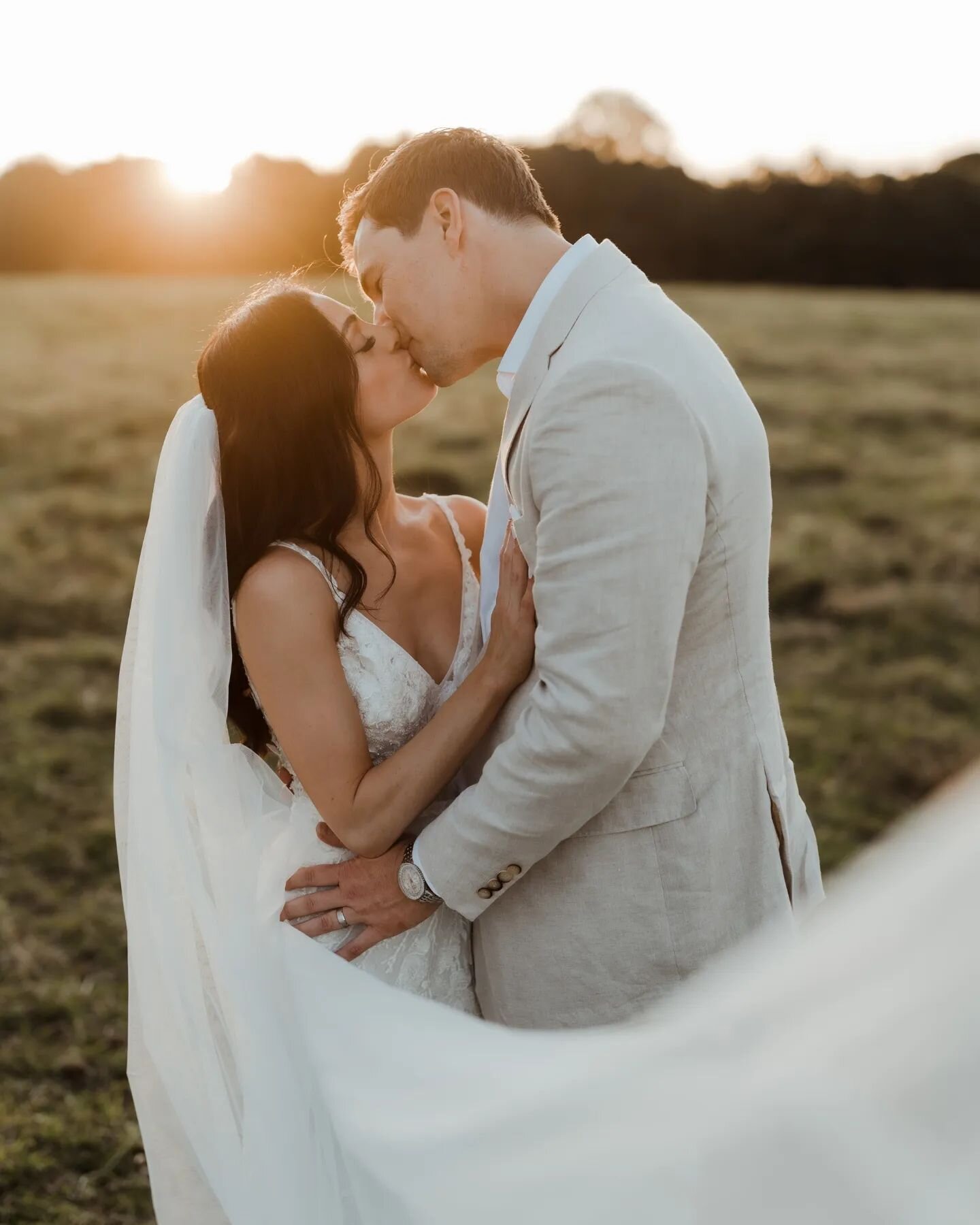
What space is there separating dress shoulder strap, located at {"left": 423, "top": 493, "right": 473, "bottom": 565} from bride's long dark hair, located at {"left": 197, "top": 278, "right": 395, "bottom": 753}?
424mm

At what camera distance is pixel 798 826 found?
263cm

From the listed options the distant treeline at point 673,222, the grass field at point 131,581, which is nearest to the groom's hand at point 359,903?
the grass field at point 131,581

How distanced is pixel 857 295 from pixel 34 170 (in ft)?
44.5

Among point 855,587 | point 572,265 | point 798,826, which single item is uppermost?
point 572,265

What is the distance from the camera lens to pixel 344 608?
2.59m

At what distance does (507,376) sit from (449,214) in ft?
1.24

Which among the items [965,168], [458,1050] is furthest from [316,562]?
[965,168]

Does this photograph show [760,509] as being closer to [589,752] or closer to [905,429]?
[589,752]

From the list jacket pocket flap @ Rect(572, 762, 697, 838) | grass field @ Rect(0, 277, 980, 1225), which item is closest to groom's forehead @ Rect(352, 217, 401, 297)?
jacket pocket flap @ Rect(572, 762, 697, 838)

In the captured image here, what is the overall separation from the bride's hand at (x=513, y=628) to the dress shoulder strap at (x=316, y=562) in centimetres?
38

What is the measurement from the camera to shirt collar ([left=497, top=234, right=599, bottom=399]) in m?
2.41

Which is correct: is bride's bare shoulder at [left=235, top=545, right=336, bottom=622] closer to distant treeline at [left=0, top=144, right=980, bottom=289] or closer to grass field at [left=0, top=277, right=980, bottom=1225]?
grass field at [left=0, top=277, right=980, bottom=1225]

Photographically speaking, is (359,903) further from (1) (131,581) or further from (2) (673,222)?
(2) (673,222)

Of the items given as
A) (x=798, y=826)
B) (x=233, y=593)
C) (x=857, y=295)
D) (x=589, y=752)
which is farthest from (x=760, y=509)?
(x=857, y=295)
